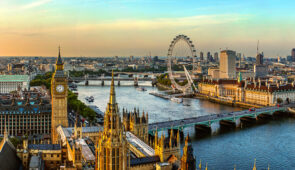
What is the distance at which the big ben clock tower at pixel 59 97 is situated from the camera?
35406 millimetres

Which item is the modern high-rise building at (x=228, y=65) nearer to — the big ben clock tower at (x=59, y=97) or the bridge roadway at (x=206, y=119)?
the bridge roadway at (x=206, y=119)

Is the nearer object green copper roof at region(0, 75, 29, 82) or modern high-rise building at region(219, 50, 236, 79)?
green copper roof at region(0, 75, 29, 82)

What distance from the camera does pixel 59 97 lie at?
35906mm

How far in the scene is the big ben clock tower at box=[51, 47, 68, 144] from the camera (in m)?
35.4

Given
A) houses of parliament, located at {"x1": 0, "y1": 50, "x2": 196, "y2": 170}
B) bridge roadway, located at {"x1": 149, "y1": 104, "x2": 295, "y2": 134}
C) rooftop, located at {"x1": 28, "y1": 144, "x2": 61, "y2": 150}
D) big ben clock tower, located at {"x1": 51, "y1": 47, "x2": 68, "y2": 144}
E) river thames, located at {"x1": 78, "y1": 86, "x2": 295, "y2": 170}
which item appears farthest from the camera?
bridge roadway, located at {"x1": 149, "y1": 104, "x2": 295, "y2": 134}

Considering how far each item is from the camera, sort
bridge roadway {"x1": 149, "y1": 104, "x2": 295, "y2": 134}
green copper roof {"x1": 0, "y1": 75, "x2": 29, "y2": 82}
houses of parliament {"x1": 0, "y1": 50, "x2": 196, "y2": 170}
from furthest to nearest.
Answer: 1. green copper roof {"x1": 0, "y1": 75, "x2": 29, "y2": 82}
2. bridge roadway {"x1": 149, "y1": 104, "x2": 295, "y2": 134}
3. houses of parliament {"x1": 0, "y1": 50, "x2": 196, "y2": 170}

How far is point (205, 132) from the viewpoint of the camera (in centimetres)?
4688

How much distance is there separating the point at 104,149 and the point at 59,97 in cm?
2103

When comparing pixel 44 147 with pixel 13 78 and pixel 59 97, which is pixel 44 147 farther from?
pixel 13 78

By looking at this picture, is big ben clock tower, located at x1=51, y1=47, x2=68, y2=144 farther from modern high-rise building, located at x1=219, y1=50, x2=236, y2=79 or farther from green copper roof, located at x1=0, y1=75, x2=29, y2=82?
modern high-rise building, located at x1=219, y1=50, x2=236, y2=79

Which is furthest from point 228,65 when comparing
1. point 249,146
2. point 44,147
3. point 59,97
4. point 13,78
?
point 44,147

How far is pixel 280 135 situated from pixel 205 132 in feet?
32.1

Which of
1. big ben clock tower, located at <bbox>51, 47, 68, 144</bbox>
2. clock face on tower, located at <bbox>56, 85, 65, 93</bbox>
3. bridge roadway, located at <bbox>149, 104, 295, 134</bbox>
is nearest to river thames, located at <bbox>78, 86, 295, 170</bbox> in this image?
bridge roadway, located at <bbox>149, 104, 295, 134</bbox>

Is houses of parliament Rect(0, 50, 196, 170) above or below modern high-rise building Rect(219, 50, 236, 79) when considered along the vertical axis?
below
